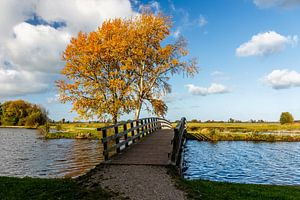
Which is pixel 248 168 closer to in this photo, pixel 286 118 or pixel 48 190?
pixel 48 190

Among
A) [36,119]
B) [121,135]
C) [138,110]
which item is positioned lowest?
[121,135]

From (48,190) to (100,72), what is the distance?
2443 centimetres

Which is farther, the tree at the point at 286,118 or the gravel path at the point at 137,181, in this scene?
the tree at the point at 286,118

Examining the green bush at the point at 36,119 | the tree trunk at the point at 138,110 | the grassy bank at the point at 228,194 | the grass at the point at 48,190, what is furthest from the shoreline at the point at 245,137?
the green bush at the point at 36,119

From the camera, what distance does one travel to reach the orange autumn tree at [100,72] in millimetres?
31219

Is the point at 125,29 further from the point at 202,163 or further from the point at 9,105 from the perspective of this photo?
the point at 9,105

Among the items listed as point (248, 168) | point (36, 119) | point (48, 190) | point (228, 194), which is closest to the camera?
point (48, 190)

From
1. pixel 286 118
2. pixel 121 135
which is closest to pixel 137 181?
pixel 121 135

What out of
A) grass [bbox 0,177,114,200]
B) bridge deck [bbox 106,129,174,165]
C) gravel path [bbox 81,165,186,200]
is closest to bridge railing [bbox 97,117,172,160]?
bridge deck [bbox 106,129,174,165]

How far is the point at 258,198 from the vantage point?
9.14 meters

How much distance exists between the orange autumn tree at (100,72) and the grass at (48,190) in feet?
68.9

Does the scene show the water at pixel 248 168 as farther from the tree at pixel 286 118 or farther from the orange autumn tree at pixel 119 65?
the tree at pixel 286 118

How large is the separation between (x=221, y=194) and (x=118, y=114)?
942 inches

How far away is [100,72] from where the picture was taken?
32469 millimetres
